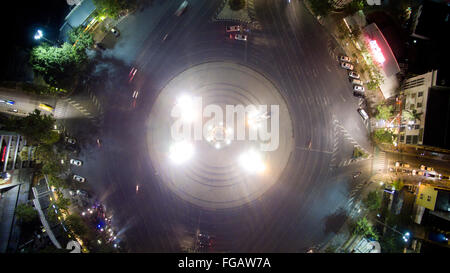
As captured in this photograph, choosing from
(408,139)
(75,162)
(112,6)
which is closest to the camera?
(112,6)

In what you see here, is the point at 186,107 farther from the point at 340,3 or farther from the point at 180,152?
the point at 340,3

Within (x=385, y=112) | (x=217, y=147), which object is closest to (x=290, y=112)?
(x=217, y=147)

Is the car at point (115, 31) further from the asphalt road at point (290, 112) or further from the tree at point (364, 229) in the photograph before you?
the tree at point (364, 229)

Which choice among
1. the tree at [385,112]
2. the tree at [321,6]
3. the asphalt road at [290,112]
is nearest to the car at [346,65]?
the asphalt road at [290,112]

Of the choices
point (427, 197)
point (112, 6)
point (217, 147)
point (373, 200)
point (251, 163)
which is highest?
point (112, 6)

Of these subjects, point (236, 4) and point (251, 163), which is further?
point (251, 163)

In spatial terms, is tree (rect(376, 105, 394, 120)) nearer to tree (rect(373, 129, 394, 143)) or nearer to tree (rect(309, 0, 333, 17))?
tree (rect(373, 129, 394, 143))
